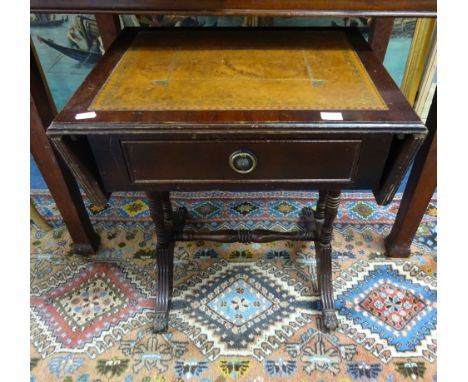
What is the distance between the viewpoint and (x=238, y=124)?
0.86 meters

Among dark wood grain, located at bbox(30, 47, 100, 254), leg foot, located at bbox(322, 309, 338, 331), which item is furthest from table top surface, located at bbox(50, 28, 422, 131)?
leg foot, located at bbox(322, 309, 338, 331)

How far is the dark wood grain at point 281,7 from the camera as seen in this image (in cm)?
105

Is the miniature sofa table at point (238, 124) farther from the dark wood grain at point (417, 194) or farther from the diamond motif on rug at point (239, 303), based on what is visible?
the diamond motif on rug at point (239, 303)

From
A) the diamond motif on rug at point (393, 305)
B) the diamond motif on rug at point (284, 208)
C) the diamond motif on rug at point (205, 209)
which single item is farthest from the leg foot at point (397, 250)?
the diamond motif on rug at point (205, 209)

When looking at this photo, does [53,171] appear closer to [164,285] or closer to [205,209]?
[164,285]

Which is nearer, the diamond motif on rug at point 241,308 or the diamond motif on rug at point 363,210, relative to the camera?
the diamond motif on rug at point 241,308

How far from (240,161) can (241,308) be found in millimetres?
849

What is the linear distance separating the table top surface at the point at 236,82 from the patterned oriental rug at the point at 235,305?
966mm

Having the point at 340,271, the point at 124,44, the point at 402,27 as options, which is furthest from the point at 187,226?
Result: the point at 402,27

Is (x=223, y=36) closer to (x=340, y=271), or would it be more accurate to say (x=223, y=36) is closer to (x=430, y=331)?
(x=340, y=271)

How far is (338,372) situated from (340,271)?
47 centimetres

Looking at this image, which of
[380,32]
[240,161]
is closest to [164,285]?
[240,161]

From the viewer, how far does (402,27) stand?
69.2 inches

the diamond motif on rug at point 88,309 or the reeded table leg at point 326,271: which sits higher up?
the reeded table leg at point 326,271
